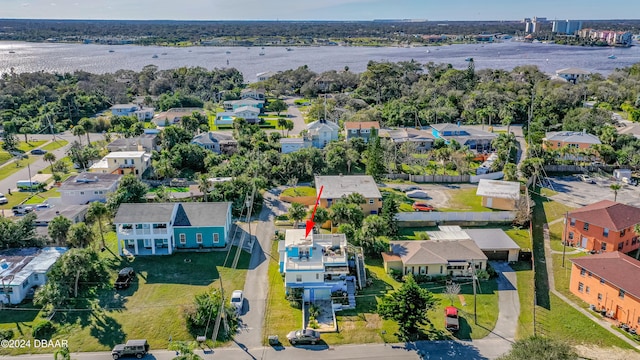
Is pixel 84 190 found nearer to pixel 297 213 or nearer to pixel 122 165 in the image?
pixel 122 165

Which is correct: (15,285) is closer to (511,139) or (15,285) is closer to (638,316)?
(638,316)

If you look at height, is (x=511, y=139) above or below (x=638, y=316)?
above

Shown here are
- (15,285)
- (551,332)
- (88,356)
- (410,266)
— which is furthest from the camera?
(410,266)

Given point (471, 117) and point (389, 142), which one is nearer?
point (389, 142)

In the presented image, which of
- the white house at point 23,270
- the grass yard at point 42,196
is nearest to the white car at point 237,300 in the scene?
the white house at point 23,270

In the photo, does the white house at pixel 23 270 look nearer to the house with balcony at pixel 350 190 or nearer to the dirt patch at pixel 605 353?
the house with balcony at pixel 350 190

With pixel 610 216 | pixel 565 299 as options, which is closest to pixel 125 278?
pixel 565 299

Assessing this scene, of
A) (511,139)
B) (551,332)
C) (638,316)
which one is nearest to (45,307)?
(551,332)
